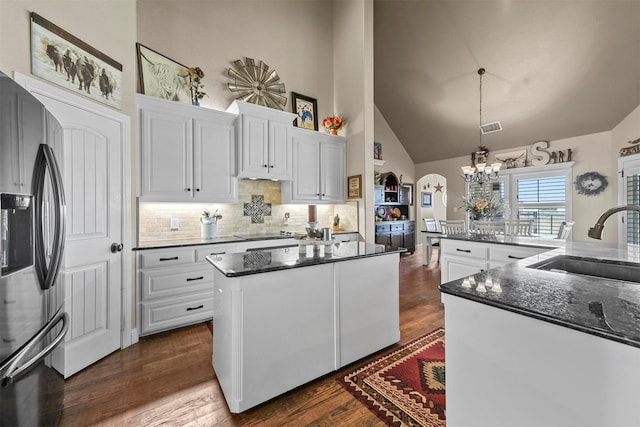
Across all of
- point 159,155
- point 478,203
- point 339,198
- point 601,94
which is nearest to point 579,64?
point 601,94

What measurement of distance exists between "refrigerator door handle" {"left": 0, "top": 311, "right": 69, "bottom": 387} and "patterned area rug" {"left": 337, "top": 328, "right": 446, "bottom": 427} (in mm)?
1589

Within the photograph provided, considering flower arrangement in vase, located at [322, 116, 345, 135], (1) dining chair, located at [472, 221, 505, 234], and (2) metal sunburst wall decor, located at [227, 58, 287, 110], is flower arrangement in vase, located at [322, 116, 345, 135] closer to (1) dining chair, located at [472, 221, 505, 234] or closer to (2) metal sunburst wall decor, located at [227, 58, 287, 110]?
(2) metal sunburst wall decor, located at [227, 58, 287, 110]

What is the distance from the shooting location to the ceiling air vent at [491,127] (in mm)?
5875

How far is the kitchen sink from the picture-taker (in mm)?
1434

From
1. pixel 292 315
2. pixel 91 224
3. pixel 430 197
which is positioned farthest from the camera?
pixel 430 197

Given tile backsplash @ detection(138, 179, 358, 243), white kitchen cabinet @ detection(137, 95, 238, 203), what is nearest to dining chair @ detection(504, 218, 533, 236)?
tile backsplash @ detection(138, 179, 358, 243)

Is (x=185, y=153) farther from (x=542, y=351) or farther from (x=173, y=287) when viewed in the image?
(x=542, y=351)

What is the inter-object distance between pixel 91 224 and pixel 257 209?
1947 millimetres

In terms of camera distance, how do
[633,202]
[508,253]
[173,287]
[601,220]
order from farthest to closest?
[633,202]
[173,287]
[508,253]
[601,220]

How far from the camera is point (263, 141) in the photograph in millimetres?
3449

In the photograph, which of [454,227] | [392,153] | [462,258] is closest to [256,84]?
[462,258]

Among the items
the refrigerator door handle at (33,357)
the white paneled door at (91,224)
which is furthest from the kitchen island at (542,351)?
the white paneled door at (91,224)

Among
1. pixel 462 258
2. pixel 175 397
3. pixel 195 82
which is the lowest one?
pixel 175 397

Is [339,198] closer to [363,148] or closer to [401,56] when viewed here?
[363,148]
